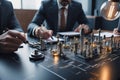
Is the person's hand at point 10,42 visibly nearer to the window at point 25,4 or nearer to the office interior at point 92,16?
the office interior at point 92,16

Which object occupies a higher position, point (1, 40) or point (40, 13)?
point (40, 13)

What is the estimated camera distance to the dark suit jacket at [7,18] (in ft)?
6.37

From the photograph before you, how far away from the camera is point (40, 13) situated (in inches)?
90.4

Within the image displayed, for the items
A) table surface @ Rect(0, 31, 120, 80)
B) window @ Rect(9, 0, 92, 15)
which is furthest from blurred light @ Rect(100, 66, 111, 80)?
window @ Rect(9, 0, 92, 15)

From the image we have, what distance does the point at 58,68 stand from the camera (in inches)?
34.8

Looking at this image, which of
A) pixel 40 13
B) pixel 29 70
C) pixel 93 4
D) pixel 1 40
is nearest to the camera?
pixel 29 70

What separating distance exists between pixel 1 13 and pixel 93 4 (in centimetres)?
253

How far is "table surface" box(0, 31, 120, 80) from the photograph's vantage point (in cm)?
79

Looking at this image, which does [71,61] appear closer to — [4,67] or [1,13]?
[4,67]

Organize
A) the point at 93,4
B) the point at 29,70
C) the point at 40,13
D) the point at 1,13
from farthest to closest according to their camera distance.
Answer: the point at 93,4
the point at 40,13
the point at 1,13
the point at 29,70

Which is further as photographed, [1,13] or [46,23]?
[46,23]

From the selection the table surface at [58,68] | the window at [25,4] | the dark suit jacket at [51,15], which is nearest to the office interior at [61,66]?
the table surface at [58,68]

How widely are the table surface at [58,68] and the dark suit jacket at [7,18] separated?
2.96ft

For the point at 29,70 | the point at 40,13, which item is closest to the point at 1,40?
the point at 29,70
